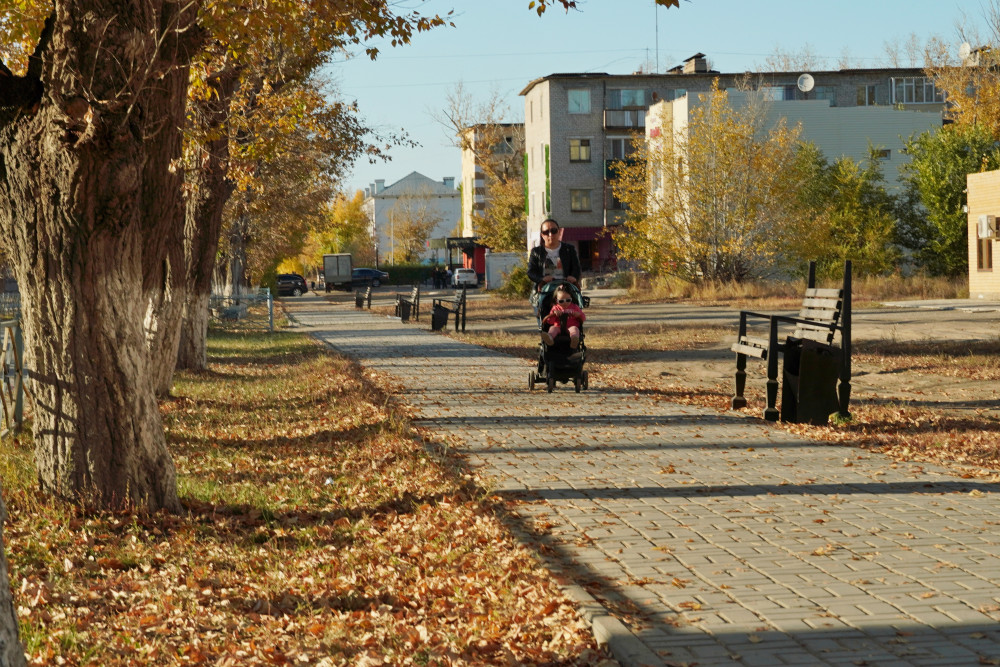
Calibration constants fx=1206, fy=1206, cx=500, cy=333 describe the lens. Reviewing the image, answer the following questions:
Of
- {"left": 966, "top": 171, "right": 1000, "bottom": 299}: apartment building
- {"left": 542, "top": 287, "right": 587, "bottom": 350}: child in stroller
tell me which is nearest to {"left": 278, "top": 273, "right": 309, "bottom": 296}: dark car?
{"left": 966, "top": 171, "right": 1000, "bottom": 299}: apartment building

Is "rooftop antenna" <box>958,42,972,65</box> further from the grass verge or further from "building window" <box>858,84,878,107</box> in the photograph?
the grass verge

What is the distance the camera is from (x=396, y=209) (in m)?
156

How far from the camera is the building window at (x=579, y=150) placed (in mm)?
78562

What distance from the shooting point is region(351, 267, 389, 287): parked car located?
9925 centimetres

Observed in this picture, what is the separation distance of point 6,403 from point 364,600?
20.3ft

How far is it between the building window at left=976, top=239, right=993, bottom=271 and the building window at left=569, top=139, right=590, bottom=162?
3965 centimetres

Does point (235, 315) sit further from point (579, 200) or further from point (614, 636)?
point (579, 200)

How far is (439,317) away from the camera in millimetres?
31844

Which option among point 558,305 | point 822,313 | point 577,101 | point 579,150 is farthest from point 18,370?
point 577,101

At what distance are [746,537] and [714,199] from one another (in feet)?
142

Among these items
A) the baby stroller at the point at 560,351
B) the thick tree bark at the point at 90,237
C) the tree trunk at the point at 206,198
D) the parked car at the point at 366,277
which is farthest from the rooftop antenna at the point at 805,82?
the thick tree bark at the point at 90,237

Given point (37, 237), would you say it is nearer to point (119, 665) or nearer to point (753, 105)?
point (119, 665)

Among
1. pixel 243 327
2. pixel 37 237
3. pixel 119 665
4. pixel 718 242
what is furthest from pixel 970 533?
pixel 718 242

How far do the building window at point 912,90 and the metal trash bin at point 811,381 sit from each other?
73336 millimetres
